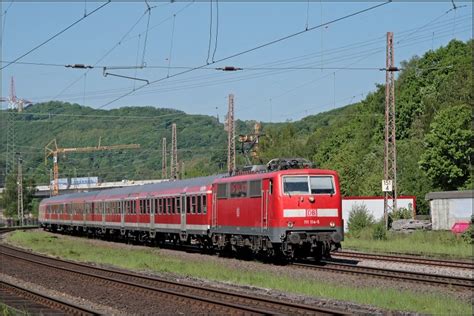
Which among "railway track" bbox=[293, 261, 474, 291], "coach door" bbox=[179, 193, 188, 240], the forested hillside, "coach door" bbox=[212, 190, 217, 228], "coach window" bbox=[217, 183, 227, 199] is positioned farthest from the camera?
the forested hillside

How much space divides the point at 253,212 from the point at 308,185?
9.30 feet

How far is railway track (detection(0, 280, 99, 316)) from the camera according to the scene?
17469 millimetres

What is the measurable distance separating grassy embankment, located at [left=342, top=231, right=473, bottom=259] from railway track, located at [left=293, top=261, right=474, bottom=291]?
6.85m

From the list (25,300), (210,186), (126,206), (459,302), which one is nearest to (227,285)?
(25,300)

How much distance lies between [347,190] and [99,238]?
45859 mm

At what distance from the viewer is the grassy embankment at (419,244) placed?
3319 centimetres

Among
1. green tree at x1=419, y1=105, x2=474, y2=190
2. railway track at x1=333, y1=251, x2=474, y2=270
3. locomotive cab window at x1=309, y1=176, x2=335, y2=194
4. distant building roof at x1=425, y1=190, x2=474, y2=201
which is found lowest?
railway track at x1=333, y1=251, x2=474, y2=270

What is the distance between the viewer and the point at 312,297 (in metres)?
18.7

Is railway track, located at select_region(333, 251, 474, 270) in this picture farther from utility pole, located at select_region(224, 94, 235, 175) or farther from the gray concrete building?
utility pole, located at select_region(224, 94, 235, 175)

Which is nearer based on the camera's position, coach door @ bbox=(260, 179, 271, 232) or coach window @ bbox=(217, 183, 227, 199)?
coach door @ bbox=(260, 179, 271, 232)

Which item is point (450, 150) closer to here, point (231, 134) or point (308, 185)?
point (231, 134)

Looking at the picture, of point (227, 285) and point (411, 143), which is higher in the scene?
point (411, 143)

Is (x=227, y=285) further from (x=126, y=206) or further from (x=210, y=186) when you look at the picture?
(x=126, y=206)

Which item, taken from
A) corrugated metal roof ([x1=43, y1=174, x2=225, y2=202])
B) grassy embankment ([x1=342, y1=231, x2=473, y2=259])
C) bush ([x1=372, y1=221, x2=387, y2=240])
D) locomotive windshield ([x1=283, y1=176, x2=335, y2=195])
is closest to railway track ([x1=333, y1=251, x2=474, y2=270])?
grassy embankment ([x1=342, y1=231, x2=473, y2=259])
